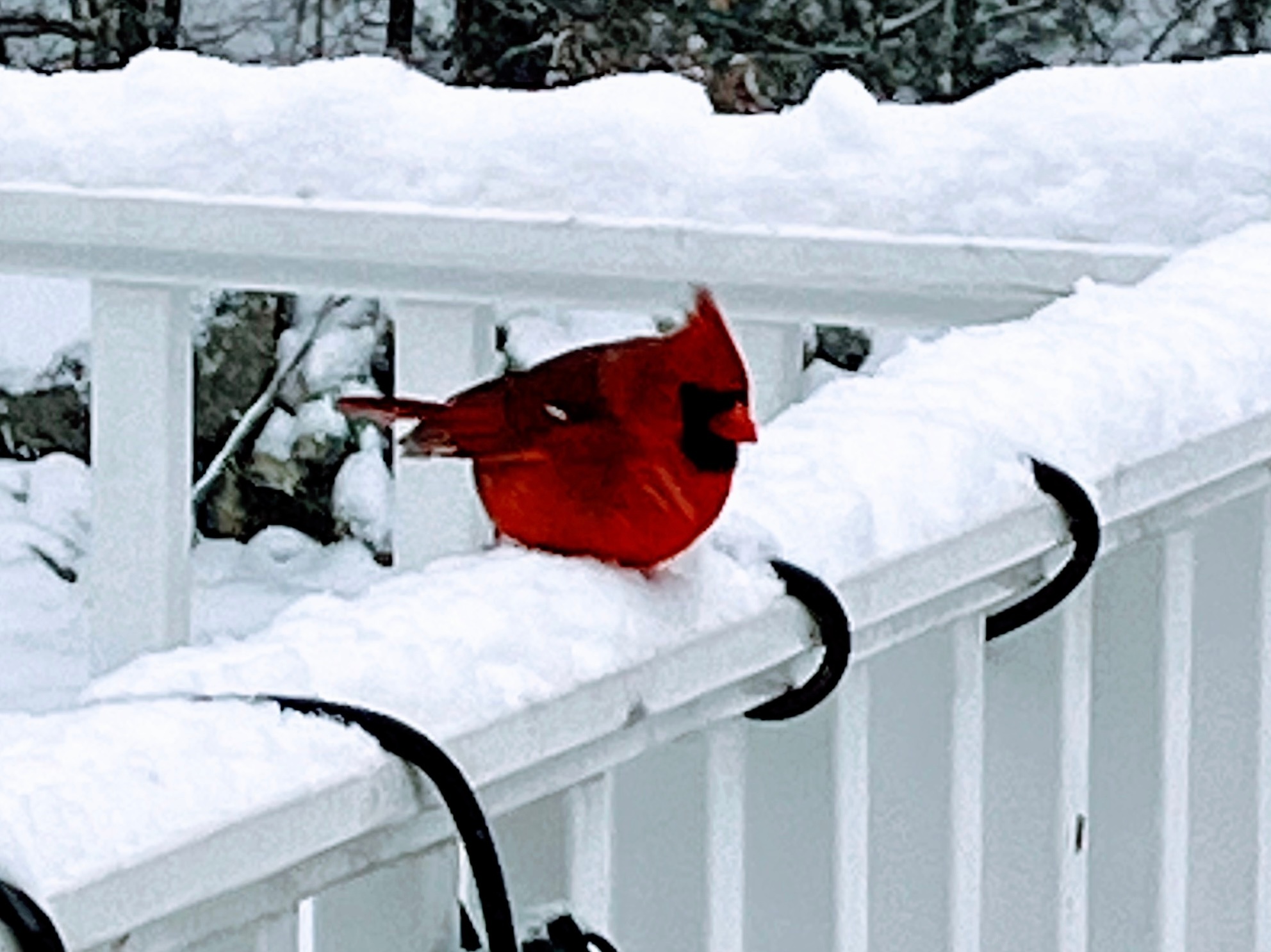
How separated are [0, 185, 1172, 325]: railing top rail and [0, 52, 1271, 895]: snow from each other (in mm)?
39

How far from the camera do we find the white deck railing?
957 millimetres

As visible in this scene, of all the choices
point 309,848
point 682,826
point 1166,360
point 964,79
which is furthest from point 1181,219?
point 964,79

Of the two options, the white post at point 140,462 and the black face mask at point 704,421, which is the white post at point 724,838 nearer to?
the black face mask at point 704,421

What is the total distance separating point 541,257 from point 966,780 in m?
0.85

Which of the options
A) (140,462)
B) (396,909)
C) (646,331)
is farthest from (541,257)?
(396,909)

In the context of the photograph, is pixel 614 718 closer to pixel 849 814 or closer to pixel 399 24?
pixel 849 814

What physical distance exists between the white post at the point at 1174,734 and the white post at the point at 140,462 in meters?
0.80


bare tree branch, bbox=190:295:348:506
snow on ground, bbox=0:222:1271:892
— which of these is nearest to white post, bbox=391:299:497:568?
snow on ground, bbox=0:222:1271:892

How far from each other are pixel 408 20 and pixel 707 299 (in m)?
4.03

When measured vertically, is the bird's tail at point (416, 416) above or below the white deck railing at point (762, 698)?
above

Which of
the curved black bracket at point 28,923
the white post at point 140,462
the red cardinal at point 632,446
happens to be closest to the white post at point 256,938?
the curved black bracket at point 28,923

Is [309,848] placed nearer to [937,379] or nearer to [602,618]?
[602,618]

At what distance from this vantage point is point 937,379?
1.36 metres

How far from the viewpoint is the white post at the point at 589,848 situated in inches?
40.9
